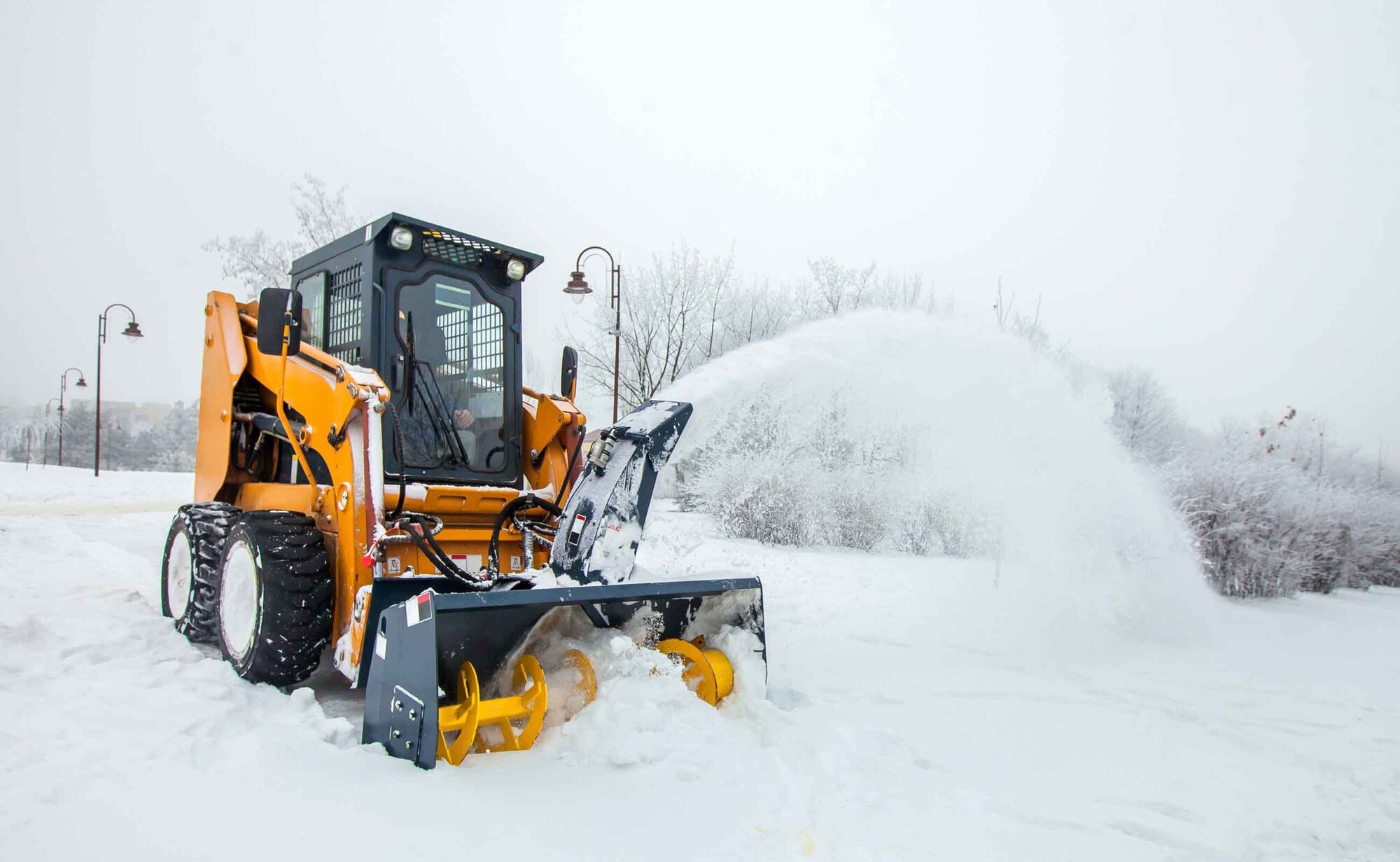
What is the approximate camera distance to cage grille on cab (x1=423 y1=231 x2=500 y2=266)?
209 inches

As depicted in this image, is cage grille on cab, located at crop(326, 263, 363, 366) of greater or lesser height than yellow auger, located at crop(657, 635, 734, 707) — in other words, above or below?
above

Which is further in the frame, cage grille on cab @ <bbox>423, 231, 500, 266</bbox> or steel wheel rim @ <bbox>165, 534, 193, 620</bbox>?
steel wheel rim @ <bbox>165, 534, 193, 620</bbox>

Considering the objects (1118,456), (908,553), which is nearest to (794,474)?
(908,553)

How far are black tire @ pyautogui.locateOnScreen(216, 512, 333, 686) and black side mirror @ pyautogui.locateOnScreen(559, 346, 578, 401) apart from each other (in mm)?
2060

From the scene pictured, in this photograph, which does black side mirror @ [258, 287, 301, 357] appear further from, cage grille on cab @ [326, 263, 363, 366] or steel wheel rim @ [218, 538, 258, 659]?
steel wheel rim @ [218, 538, 258, 659]

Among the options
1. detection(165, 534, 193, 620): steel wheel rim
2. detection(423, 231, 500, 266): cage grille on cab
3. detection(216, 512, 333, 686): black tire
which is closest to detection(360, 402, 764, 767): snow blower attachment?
detection(216, 512, 333, 686): black tire

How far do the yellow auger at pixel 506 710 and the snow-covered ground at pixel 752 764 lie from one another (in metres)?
0.09

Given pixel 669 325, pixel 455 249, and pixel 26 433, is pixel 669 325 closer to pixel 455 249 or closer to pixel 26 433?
pixel 455 249

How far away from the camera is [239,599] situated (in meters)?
4.58

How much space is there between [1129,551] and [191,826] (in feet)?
26.6

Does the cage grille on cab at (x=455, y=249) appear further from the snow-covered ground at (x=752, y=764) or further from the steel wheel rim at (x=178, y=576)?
the snow-covered ground at (x=752, y=764)

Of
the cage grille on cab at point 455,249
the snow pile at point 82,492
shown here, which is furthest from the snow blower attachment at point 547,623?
the snow pile at point 82,492

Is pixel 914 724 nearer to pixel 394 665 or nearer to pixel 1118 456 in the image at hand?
pixel 394 665

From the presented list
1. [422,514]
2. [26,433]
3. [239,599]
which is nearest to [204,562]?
[239,599]
